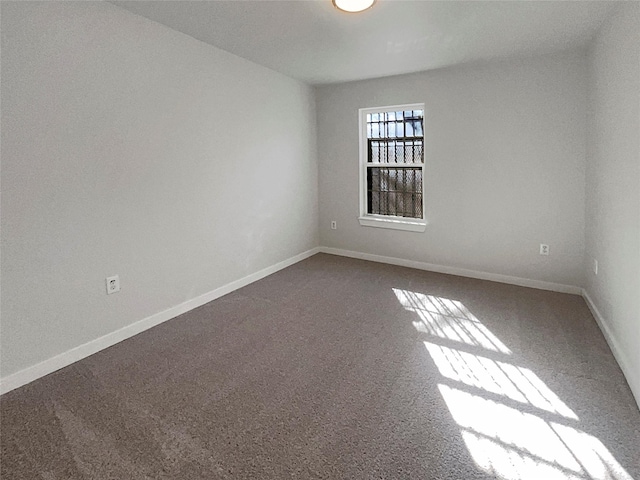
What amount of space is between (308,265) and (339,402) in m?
2.83

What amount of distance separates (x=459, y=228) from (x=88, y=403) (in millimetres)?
3737

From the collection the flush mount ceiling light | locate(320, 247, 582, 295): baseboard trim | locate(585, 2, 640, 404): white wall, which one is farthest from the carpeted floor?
the flush mount ceiling light

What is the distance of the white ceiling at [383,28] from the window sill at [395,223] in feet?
5.73

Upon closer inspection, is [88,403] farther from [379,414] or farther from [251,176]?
[251,176]

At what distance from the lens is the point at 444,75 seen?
418 cm

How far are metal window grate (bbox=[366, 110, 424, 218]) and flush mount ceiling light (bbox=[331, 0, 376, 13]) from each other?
216cm

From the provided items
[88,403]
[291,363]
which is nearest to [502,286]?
[291,363]

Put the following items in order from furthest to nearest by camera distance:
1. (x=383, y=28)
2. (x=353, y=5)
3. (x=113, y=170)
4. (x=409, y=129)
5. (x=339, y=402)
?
(x=409, y=129)
(x=383, y=28)
(x=113, y=170)
(x=353, y=5)
(x=339, y=402)

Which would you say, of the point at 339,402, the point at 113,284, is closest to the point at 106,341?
the point at 113,284

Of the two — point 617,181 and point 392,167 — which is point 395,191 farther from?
point 617,181

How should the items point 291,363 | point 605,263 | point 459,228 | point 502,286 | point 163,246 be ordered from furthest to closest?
A: point 459,228, point 502,286, point 163,246, point 605,263, point 291,363

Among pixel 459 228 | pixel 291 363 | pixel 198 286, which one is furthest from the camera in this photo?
pixel 459 228

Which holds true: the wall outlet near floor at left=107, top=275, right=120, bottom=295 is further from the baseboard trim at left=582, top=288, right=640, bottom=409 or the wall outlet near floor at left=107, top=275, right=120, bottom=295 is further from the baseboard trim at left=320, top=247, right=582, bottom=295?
the baseboard trim at left=582, top=288, right=640, bottom=409

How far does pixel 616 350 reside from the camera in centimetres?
247
